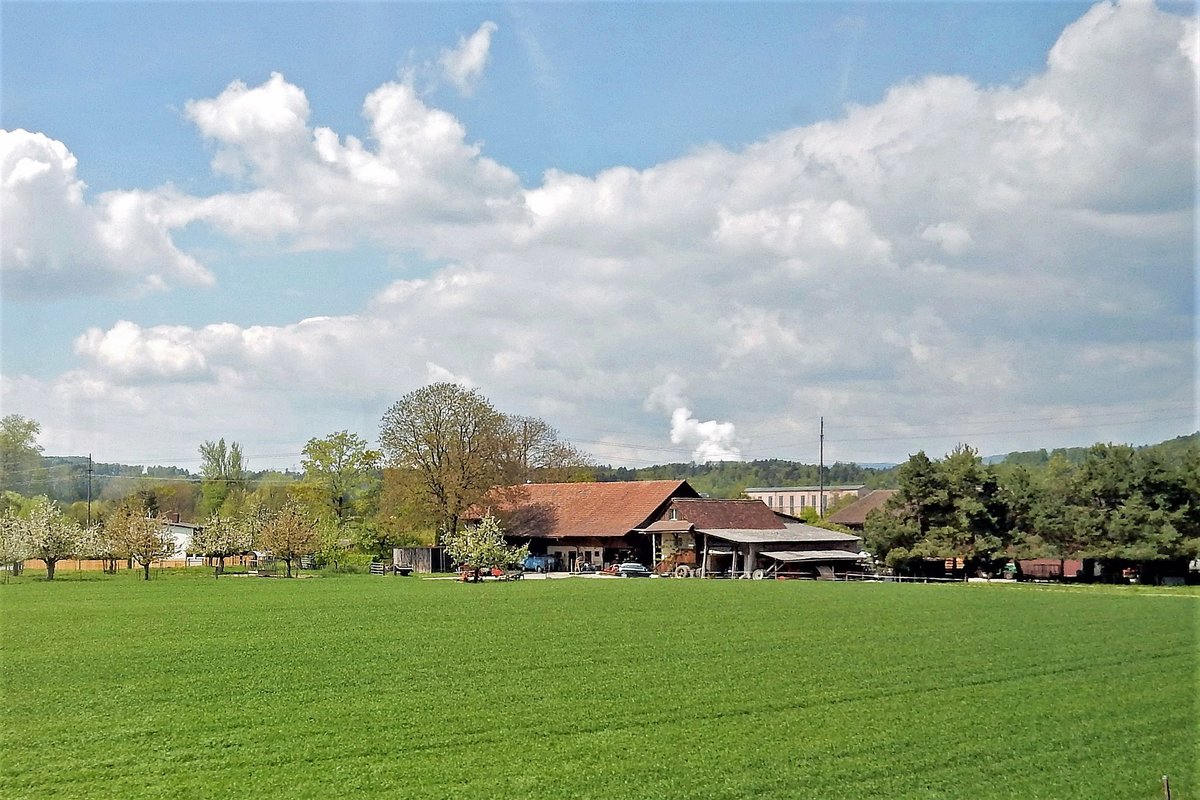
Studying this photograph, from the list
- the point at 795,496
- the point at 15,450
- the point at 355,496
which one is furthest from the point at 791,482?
the point at 15,450

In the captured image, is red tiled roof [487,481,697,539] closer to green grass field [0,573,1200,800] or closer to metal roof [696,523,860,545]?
metal roof [696,523,860,545]

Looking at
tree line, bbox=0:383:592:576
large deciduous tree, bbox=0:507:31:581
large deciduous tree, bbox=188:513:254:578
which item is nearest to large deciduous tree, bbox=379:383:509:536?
→ tree line, bbox=0:383:592:576

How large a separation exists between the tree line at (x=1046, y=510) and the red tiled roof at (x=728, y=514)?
29.8 ft

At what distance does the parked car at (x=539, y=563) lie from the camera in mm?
68094

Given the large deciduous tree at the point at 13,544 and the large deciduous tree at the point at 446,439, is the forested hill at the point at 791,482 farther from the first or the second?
the large deciduous tree at the point at 13,544

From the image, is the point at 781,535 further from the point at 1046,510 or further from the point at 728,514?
the point at 1046,510

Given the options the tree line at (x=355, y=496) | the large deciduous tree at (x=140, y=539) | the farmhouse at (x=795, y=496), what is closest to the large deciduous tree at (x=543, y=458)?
the tree line at (x=355, y=496)

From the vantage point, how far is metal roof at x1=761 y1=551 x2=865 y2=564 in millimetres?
61656

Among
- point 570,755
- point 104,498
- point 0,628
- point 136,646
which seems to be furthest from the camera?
point 104,498

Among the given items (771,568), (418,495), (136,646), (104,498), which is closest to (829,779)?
(136,646)

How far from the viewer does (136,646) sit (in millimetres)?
22844

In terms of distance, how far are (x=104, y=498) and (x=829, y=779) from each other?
99.7 metres

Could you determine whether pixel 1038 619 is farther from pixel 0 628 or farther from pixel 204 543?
pixel 204 543

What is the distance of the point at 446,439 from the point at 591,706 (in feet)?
174
